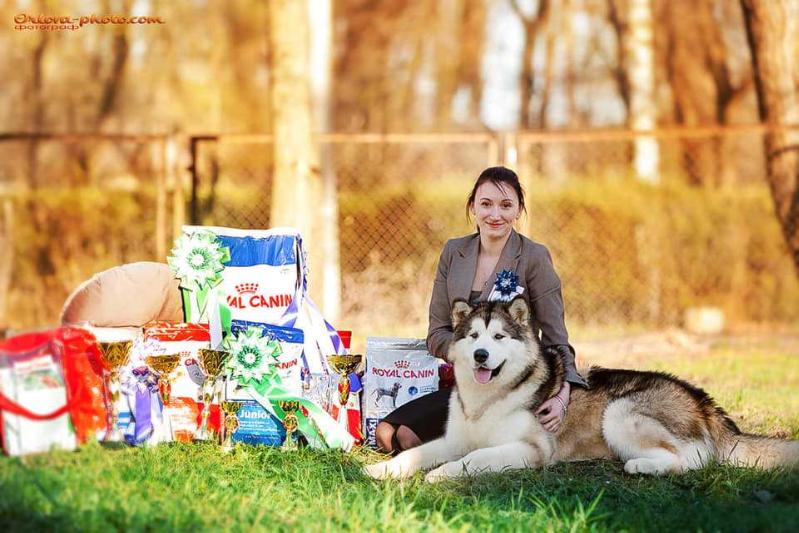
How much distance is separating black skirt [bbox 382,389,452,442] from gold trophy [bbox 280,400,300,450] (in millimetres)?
521

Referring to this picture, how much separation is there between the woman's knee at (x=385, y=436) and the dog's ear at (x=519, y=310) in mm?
962

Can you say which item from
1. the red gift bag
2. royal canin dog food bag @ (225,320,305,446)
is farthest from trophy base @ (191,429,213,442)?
the red gift bag

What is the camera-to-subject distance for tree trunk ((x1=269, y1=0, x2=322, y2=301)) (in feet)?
27.3

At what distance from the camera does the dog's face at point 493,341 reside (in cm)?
416

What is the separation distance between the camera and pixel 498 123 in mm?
21625

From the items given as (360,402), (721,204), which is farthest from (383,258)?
(360,402)

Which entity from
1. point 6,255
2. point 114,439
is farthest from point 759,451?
point 6,255

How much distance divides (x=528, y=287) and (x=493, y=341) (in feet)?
1.62

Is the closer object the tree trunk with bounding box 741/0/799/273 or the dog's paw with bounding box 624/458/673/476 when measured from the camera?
the dog's paw with bounding box 624/458/673/476

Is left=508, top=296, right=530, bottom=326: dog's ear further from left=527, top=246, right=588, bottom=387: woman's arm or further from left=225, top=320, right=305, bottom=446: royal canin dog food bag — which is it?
left=225, top=320, right=305, bottom=446: royal canin dog food bag

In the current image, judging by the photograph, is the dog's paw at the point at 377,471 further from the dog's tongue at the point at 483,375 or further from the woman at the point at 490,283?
the dog's tongue at the point at 483,375

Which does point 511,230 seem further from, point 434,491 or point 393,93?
point 393,93

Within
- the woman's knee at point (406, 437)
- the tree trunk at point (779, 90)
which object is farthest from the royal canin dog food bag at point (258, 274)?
the tree trunk at point (779, 90)

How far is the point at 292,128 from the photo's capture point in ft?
27.8
